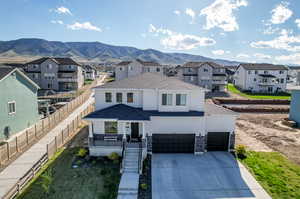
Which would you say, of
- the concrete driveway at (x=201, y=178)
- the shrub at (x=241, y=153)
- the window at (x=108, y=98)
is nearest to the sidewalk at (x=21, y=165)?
the window at (x=108, y=98)

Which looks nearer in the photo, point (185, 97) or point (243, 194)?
point (243, 194)

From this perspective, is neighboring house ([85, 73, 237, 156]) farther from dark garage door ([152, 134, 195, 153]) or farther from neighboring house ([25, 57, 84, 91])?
neighboring house ([25, 57, 84, 91])

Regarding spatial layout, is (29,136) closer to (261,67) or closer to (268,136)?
(268,136)

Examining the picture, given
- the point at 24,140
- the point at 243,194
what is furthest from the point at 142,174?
the point at 24,140

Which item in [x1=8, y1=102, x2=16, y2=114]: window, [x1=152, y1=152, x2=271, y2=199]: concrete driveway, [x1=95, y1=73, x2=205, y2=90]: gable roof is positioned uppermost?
[x1=95, y1=73, x2=205, y2=90]: gable roof

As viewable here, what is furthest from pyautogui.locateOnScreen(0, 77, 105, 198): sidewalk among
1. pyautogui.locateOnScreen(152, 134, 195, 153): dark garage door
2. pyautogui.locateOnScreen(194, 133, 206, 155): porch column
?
pyautogui.locateOnScreen(194, 133, 206, 155): porch column

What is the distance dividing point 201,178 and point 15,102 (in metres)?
20.4

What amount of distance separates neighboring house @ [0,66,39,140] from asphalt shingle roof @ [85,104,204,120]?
400 inches

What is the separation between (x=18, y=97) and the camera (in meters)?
21.2

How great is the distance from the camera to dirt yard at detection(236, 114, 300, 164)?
18.2 metres

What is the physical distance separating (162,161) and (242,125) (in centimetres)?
1566

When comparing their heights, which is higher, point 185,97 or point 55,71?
point 55,71

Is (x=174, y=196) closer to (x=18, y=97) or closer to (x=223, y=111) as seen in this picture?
(x=223, y=111)

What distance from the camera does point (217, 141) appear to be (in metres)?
17.2
